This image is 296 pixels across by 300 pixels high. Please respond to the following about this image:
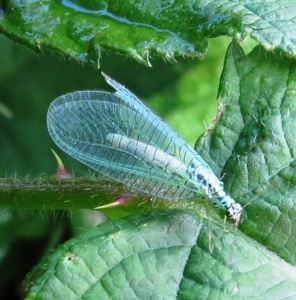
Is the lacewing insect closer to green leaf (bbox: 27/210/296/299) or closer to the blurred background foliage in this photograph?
green leaf (bbox: 27/210/296/299)

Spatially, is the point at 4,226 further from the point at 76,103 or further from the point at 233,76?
the point at 233,76

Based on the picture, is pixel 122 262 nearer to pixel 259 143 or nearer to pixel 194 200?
pixel 194 200

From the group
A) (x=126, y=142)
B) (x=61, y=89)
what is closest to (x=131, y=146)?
(x=126, y=142)

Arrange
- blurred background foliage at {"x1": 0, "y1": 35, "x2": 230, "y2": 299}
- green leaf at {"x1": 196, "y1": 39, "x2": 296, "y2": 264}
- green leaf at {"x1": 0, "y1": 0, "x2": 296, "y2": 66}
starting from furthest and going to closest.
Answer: blurred background foliage at {"x1": 0, "y1": 35, "x2": 230, "y2": 299}
green leaf at {"x1": 0, "y1": 0, "x2": 296, "y2": 66}
green leaf at {"x1": 196, "y1": 39, "x2": 296, "y2": 264}

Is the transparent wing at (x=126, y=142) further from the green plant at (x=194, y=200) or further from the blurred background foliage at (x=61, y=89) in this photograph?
the blurred background foliage at (x=61, y=89)

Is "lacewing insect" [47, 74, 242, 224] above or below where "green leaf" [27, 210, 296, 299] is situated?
above

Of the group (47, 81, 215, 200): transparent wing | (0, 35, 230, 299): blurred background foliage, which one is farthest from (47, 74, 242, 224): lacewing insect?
(0, 35, 230, 299): blurred background foliage
